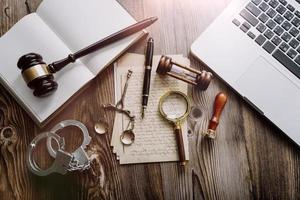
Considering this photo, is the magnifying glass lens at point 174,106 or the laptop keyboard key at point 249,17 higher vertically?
the laptop keyboard key at point 249,17

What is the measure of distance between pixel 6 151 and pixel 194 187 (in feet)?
1.36

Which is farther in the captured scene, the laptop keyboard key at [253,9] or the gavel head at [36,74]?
the laptop keyboard key at [253,9]

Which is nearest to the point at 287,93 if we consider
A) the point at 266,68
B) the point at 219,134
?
the point at 266,68

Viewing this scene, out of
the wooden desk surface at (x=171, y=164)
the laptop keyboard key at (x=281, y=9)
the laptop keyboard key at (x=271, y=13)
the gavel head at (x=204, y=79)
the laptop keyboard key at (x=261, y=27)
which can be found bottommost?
the wooden desk surface at (x=171, y=164)

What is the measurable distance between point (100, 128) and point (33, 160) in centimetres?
16

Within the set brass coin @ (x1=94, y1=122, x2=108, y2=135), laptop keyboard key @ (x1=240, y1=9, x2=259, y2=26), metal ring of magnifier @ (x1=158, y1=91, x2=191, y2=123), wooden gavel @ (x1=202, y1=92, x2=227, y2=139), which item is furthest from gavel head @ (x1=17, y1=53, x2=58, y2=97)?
laptop keyboard key @ (x1=240, y1=9, x2=259, y2=26)

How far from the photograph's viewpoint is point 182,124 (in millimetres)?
913

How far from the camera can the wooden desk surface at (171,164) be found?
2.88 ft

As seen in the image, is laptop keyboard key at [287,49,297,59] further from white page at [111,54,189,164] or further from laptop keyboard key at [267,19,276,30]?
white page at [111,54,189,164]

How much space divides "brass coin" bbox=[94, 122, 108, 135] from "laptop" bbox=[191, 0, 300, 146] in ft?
0.86

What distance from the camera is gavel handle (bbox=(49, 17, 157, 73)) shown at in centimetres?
87

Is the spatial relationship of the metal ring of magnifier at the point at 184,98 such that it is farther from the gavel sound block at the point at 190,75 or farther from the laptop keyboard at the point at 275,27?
the laptop keyboard at the point at 275,27

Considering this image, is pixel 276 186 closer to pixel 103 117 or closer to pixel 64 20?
pixel 103 117

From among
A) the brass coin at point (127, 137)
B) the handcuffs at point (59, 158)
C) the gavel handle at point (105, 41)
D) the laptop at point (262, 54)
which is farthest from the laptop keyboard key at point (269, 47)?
the handcuffs at point (59, 158)
